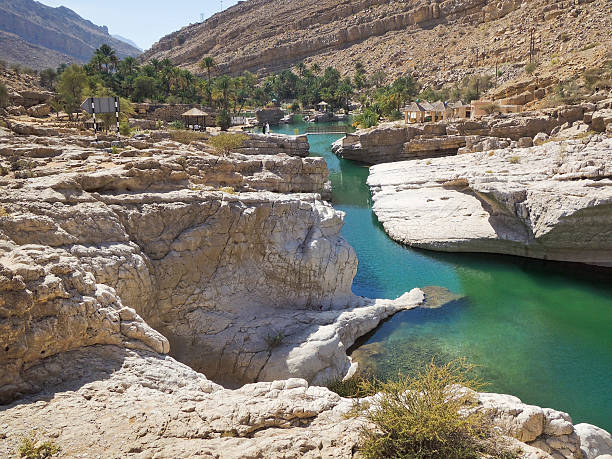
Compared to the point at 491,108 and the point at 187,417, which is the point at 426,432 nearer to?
the point at 187,417

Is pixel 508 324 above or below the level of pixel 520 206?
below

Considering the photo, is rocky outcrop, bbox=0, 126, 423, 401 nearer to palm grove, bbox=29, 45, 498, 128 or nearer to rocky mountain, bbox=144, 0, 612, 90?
palm grove, bbox=29, 45, 498, 128

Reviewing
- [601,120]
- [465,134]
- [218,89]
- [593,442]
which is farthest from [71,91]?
[593,442]

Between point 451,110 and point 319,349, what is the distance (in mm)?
38620

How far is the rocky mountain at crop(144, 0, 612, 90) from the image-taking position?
6144 cm

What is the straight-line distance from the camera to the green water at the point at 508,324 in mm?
11812

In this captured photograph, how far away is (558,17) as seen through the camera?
6588 centimetres

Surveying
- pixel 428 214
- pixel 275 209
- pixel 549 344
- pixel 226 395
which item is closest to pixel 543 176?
pixel 428 214

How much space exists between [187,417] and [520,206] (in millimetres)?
16502

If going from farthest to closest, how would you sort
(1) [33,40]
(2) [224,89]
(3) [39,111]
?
1. (1) [33,40]
2. (2) [224,89]
3. (3) [39,111]

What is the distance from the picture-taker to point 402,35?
94375mm

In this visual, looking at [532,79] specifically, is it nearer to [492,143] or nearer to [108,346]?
[492,143]

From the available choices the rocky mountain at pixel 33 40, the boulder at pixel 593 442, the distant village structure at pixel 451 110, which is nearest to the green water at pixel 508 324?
the boulder at pixel 593 442

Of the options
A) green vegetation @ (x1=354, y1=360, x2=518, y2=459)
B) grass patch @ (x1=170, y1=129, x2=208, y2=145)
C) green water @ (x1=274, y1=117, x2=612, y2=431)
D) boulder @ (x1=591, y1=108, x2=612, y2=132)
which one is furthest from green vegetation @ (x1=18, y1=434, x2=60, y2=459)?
boulder @ (x1=591, y1=108, x2=612, y2=132)
